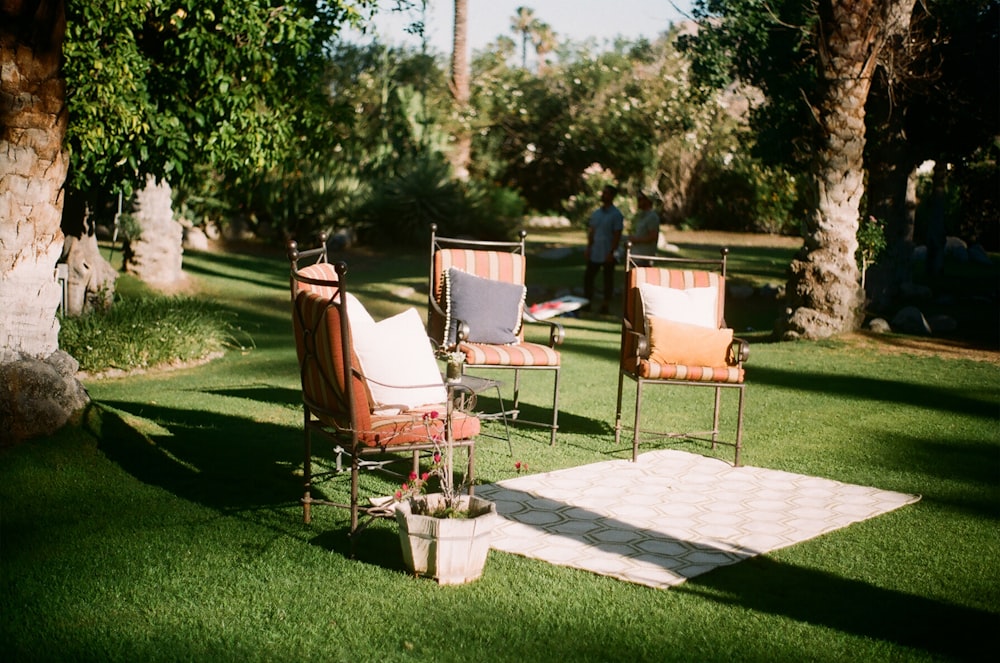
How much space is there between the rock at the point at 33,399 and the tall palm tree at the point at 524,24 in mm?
59348

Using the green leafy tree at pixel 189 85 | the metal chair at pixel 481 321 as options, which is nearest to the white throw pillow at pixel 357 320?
the metal chair at pixel 481 321

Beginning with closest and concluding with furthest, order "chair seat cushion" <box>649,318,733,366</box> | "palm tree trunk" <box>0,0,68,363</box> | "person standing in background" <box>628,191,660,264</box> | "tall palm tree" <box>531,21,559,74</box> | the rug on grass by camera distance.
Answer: the rug on grass, "palm tree trunk" <box>0,0,68,363</box>, "chair seat cushion" <box>649,318,733,366</box>, "person standing in background" <box>628,191,660,264</box>, "tall palm tree" <box>531,21,559,74</box>

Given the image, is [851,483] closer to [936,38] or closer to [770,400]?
[770,400]

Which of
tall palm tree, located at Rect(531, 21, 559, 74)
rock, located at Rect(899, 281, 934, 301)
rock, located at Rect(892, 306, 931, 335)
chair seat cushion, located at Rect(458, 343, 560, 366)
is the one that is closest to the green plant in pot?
chair seat cushion, located at Rect(458, 343, 560, 366)

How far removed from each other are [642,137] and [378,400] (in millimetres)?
25608

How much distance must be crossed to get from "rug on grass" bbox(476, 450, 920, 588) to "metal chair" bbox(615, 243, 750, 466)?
427 mm

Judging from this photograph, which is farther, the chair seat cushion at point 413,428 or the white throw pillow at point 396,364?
the white throw pillow at point 396,364

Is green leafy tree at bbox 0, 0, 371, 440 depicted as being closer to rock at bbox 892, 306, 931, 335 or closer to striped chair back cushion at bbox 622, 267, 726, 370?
striped chair back cushion at bbox 622, 267, 726, 370

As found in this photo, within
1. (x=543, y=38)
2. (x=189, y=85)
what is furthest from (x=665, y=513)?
(x=543, y=38)

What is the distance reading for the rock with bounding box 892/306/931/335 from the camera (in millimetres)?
13625

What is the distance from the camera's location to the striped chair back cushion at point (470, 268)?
7906 mm

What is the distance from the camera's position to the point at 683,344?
23.2ft

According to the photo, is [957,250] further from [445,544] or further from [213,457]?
[445,544]

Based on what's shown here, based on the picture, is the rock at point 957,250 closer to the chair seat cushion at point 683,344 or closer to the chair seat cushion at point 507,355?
the chair seat cushion at point 683,344
